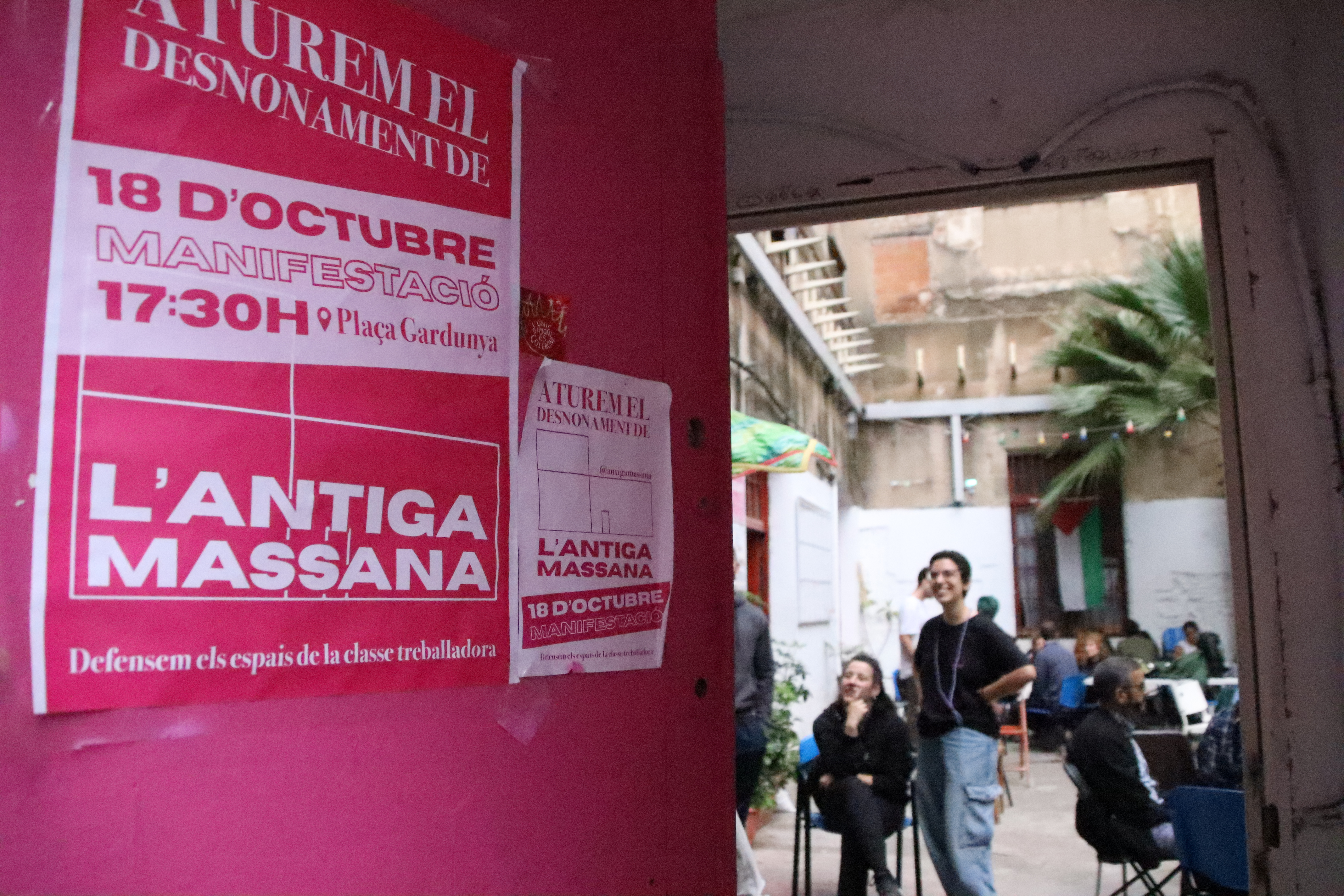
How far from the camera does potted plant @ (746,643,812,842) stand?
662 cm

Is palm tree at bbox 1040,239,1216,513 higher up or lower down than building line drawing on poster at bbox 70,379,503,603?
higher up

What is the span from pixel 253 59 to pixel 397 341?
13.6 inches

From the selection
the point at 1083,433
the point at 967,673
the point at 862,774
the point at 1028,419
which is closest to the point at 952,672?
the point at 967,673

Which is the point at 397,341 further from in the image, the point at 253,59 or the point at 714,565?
the point at 714,565

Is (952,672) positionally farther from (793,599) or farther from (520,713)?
(793,599)

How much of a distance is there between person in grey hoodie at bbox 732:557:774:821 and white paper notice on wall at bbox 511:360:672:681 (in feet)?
10.4

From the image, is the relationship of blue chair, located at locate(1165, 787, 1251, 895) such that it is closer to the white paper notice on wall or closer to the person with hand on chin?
the person with hand on chin

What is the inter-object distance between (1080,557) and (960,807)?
10.4 metres

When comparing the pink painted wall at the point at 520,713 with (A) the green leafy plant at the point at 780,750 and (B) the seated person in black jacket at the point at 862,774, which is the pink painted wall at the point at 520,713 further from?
(A) the green leafy plant at the point at 780,750

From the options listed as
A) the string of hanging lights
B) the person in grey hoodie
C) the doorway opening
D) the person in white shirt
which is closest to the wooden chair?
the person in white shirt

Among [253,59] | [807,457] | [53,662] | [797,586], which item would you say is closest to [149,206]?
[253,59]

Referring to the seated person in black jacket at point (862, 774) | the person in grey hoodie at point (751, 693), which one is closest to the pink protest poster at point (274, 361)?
the person in grey hoodie at point (751, 693)

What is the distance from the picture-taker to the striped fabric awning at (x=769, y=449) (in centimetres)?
533

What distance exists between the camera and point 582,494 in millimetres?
1463
